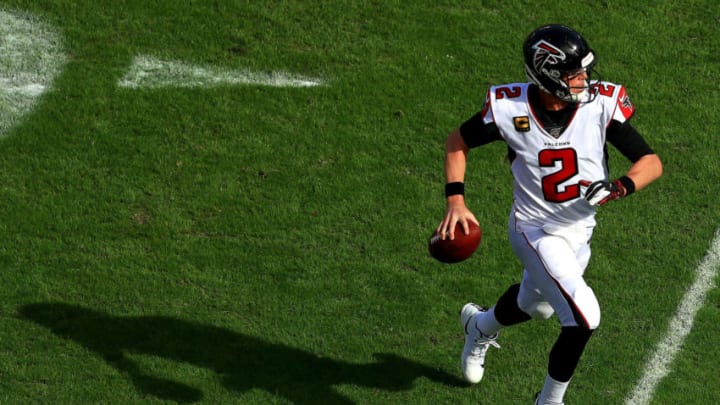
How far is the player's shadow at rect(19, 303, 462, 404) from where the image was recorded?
24.2ft

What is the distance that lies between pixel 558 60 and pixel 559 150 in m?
A: 0.56

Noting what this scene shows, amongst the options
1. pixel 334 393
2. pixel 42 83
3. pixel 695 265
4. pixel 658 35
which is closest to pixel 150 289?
pixel 334 393

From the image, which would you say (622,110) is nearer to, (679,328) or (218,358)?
(679,328)

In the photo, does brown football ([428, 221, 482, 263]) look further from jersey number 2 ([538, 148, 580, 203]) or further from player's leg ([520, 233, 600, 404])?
jersey number 2 ([538, 148, 580, 203])

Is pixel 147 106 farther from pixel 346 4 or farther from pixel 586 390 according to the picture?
pixel 586 390

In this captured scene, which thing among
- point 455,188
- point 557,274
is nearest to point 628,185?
point 557,274

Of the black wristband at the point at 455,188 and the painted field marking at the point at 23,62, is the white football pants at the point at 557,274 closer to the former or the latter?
the black wristband at the point at 455,188

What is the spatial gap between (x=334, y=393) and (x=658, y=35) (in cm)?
495

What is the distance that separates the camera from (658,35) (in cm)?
1026

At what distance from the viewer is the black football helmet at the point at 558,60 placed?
6.54 m

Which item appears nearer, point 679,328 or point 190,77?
point 679,328

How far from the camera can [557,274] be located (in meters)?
6.59

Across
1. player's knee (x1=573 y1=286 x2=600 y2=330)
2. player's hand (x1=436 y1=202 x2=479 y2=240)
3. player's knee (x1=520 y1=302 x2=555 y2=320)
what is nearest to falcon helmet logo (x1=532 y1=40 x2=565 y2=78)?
player's hand (x1=436 y1=202 x2=479 y2=240)

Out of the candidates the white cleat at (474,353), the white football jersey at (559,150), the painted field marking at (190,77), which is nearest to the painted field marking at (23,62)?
the painted field marking at (190,77)
